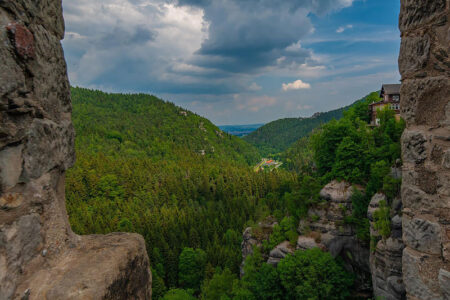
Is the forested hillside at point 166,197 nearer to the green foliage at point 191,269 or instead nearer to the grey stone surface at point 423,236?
the green foliage at point 191,269

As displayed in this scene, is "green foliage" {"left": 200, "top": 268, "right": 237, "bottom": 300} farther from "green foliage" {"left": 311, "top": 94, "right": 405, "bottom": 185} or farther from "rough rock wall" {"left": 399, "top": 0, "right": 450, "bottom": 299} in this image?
"rough rock wall" {"left": 399, "top": 0, "right": 450, "bottom": 299}

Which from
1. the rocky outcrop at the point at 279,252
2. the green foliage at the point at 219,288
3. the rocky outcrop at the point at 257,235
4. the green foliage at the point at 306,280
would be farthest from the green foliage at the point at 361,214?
the green foliage at the point at 219,288

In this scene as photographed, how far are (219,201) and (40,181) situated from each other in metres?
75.2

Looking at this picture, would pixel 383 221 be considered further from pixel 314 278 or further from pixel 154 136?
pixel 154 136

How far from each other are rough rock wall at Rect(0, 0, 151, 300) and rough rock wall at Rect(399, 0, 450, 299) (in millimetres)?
4424

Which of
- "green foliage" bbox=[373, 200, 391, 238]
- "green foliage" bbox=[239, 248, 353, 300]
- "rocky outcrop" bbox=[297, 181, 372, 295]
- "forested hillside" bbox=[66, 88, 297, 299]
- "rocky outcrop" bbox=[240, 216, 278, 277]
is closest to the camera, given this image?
"green foliage" bbox=[373, 200, 391, 238]

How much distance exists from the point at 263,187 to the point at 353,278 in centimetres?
5586

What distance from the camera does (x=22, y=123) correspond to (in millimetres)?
3271

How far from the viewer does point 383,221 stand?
758 inches

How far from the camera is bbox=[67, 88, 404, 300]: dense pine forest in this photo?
24.7 metres

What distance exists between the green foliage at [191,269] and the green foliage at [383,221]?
32.9 m

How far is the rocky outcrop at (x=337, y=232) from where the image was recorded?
25938 mm

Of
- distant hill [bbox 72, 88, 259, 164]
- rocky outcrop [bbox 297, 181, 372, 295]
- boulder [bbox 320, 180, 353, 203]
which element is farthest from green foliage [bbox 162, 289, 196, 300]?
distant hill [bbox 72, 88, 259, 164]

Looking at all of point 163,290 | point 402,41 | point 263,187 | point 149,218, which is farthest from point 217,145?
point 402,41
